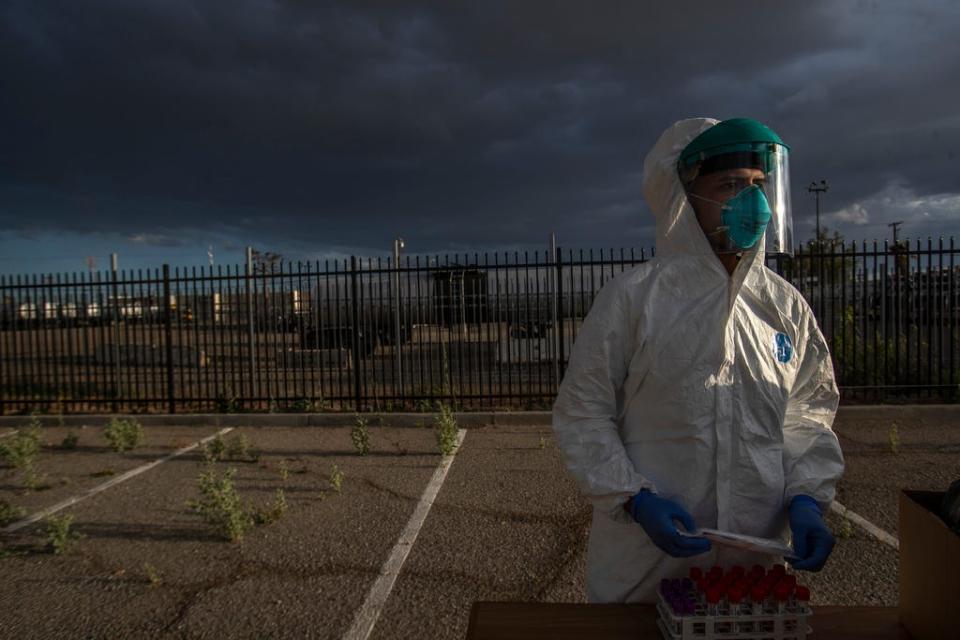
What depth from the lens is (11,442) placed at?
655 cm

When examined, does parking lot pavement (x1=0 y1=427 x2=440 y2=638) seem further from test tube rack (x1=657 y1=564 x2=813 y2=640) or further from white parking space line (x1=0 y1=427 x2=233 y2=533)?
test tube rack (x1=657 y1=564 x2=813 y2=640)

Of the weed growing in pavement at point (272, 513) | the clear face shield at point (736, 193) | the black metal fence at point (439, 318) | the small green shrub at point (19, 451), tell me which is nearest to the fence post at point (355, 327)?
the black metal fence at point (439, 318)

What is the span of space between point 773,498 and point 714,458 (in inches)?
8.3

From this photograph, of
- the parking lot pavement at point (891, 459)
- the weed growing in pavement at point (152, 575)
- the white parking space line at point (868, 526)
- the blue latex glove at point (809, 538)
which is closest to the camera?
the blue latex glove at point (809, 538)

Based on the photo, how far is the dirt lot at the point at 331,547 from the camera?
340 cm

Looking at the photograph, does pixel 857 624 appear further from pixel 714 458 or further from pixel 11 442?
pixel 11 442

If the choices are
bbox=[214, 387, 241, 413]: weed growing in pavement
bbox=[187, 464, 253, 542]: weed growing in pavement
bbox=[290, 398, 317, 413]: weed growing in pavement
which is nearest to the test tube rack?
bbox=[187, 464, 253, 542]: weed growing in pavement

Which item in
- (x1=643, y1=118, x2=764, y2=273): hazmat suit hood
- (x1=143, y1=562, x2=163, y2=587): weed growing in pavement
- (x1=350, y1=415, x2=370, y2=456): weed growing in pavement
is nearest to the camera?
(x1=643, y1=118, x2=764, y2=273): hazmat suit hood

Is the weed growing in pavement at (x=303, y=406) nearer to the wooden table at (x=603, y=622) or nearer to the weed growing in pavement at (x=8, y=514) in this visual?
the weed growing in pavement at (x=8, y=514)

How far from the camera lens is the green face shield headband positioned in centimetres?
173

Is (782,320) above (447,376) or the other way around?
above

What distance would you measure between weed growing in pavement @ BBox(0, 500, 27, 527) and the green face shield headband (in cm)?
572

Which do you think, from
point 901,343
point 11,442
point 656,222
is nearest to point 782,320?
point 656,222

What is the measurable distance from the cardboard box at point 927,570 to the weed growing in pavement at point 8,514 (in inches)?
233
